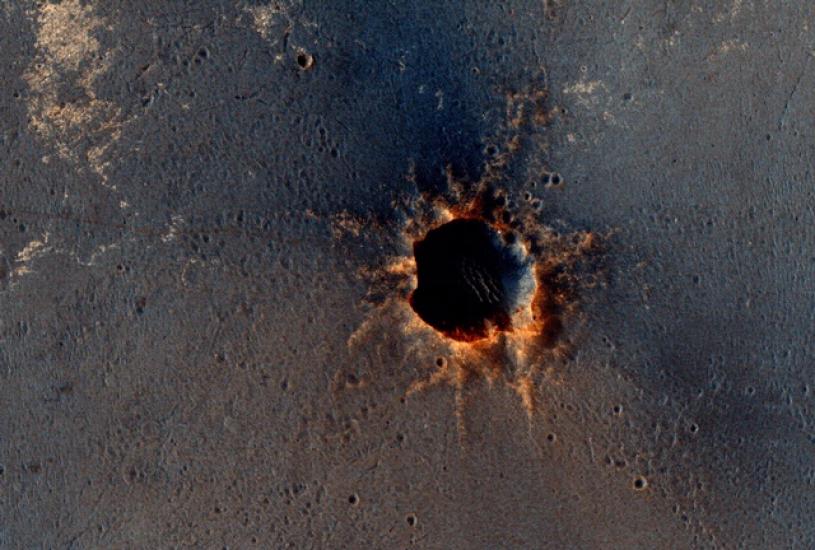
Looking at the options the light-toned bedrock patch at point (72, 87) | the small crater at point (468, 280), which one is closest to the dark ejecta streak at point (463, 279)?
the small crater at point (468, 280)

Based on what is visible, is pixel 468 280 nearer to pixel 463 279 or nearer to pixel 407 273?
pixel 463 279

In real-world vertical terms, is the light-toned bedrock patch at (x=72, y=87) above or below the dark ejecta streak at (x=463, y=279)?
above

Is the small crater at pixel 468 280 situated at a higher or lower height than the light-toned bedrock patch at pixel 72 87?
lower

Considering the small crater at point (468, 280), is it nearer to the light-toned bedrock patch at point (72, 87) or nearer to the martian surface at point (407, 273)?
the martian surface at point (407, 273)

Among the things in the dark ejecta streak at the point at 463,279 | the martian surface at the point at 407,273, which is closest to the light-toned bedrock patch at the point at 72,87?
the martian surface at the point at 407,273

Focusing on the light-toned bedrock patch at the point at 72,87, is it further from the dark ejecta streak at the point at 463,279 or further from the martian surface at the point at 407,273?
the dark ejecta streak at the point at 463,279

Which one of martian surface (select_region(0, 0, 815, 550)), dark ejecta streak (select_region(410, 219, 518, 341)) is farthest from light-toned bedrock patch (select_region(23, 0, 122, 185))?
dark ejecta streak (select_region(410, 219, 518, 341))

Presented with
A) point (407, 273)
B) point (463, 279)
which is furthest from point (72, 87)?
point (463, 279)
